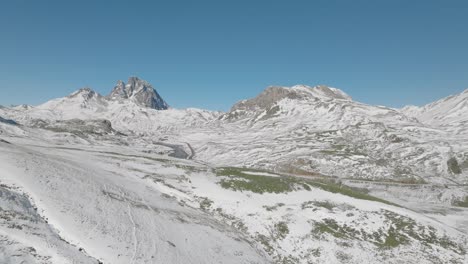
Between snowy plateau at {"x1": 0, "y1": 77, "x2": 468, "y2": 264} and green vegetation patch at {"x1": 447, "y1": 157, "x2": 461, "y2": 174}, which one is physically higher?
green vegetation patch at {"x1": 447, "y1": 157, "x2": 461, "y2": 174}

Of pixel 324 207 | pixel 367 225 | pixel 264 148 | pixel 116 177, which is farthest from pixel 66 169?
pixel 264 148

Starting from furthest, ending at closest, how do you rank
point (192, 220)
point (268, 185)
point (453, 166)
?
point (453, 166) < point (268, 185) < point (192, 220)

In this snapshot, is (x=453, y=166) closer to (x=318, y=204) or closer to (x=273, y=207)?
(x=318, y=204)

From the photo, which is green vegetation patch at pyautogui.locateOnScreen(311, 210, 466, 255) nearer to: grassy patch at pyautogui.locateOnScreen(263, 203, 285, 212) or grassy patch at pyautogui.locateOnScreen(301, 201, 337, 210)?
grassy patch at pyautogui.locateOnScreen(301, 201, 337, 210)

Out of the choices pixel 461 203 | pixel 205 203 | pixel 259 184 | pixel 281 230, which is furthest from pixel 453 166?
pixel 205 203

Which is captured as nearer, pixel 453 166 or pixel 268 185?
pixel 268 185

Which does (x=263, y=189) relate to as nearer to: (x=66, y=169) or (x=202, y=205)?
(x=202, y=205)

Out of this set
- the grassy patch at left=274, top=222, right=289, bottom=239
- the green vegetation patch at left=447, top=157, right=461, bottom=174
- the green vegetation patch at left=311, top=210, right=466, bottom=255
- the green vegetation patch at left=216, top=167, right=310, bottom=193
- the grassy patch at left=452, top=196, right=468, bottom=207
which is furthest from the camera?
the green vegetation patch at left=447, top=157, right=461, bottom=174

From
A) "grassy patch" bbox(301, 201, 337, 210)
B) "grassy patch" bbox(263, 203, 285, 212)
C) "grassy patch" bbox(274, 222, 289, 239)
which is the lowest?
"grassy patch" bbox(274, 222, 289, 239)

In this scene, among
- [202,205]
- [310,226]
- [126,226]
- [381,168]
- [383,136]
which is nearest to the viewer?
[126,226]

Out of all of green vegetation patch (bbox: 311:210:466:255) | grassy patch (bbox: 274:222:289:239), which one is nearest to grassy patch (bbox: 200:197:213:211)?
grassy patch (bbox: 274:222:289:239)

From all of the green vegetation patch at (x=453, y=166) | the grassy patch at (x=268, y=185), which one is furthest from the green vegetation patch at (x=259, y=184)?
the green vegetation patch at (x=453, y=166)
